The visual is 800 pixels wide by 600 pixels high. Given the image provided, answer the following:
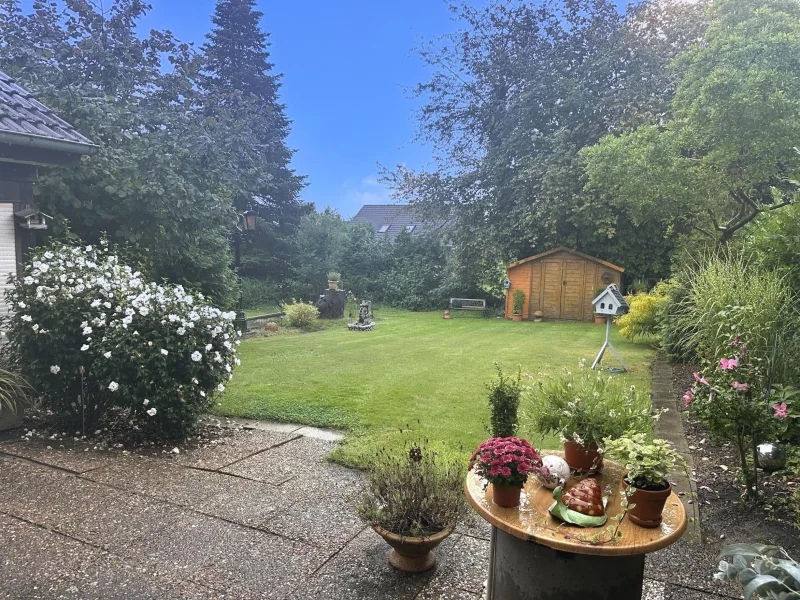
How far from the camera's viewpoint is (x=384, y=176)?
1842 cm

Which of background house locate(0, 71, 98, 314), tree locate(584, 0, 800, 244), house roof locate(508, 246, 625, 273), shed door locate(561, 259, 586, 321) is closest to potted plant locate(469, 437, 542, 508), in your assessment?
background house locate(0, 71, 98, 314)

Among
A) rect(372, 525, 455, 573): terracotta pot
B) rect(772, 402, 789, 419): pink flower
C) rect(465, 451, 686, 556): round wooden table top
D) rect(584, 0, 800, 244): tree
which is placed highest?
rect(584, 0, 800, 244): tree

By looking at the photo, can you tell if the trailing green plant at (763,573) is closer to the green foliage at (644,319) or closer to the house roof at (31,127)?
the house roof at (31,127)

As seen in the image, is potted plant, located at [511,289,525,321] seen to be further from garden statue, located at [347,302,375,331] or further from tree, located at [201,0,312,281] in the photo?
tree, located at [201,0,312,281]

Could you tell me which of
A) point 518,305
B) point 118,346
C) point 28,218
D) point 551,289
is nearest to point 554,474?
point 118,346

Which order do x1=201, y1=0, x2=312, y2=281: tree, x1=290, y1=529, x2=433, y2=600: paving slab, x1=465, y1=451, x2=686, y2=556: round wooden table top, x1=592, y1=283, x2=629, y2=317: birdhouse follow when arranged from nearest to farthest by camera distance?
x1=465, y1=451, x2=686, y2=556: round wooden table top, x1=290, y1=529, x2=433, y2=600: paving slab, x1=592, y1=283, x2=629, y2=317: birdhouse, x1=201, y1=0, x2=312, y2=281: tree

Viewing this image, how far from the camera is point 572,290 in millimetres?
13781

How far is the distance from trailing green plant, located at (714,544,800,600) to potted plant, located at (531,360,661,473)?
73 cm

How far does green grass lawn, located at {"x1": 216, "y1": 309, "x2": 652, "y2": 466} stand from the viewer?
464 centimetres

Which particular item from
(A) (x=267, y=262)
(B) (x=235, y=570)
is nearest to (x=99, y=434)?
(B) (x=235, y=570)

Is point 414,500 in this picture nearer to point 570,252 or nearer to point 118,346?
point 118,346

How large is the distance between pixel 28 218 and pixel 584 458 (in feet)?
17.2

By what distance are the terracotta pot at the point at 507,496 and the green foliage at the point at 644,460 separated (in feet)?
1.35

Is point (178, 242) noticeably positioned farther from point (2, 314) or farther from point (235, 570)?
point (235, 570)
